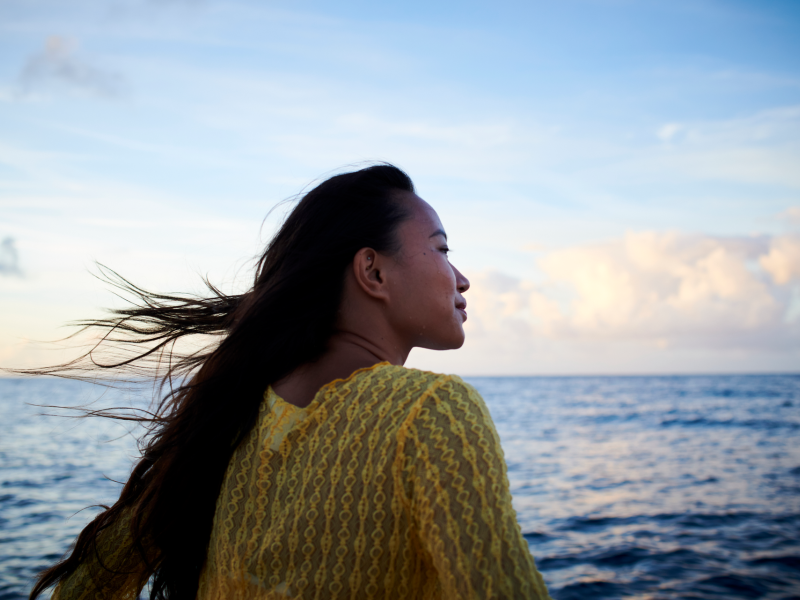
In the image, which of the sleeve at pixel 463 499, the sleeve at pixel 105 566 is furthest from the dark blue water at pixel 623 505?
the sleeve at pixel 463 499

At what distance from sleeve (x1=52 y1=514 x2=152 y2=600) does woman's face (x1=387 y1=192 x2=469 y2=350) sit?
0.99m

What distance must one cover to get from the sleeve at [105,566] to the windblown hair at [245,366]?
20mm

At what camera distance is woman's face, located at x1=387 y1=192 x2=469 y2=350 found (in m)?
1.52

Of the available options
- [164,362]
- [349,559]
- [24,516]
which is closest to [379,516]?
[349,559]

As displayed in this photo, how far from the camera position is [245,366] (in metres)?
1.43

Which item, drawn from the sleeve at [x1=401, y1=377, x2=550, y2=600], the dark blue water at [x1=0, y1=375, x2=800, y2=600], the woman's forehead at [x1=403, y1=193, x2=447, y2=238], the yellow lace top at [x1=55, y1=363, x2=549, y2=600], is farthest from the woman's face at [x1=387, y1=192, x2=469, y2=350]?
the dark blue water at [x1=0, y1=375, x2=800, y2=600]

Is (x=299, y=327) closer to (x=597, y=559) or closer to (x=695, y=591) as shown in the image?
(x=695, y=591)

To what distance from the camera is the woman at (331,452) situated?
105cm

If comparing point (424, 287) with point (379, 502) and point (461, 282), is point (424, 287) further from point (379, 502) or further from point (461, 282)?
point (379, 502)

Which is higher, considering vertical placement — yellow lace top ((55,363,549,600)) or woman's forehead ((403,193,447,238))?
woman's forehead ((403,193,447,238))

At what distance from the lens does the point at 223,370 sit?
57.3 inches

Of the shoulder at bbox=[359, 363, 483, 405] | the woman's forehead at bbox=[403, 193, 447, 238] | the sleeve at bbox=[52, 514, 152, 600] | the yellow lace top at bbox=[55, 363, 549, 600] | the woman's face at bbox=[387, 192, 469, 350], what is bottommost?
the sleeve at bbox=[52, 514, 152, 600]

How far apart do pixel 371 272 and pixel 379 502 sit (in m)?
0.62

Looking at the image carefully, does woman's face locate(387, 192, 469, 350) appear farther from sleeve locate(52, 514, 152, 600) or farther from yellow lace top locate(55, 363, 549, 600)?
sleeve locate(52, 514, 152, 600)
